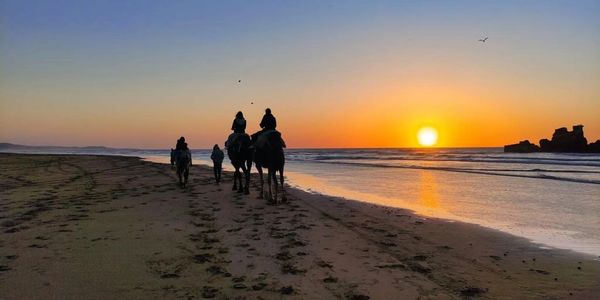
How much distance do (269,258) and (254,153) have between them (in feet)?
26.7

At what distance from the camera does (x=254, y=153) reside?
47.9 ft

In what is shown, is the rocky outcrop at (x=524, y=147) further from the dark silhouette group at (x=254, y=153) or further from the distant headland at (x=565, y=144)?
the dark silhouette group at (x=254, y=153)

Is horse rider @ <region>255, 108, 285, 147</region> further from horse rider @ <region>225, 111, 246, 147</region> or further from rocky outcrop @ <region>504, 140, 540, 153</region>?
rocky outcrop @ <region>504, 140, 540, 153</region>

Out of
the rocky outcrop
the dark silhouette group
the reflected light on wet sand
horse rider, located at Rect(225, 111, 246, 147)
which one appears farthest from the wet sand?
the rocky outcrop

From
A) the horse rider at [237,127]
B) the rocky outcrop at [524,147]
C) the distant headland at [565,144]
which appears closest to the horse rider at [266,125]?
the horse rider at [237,127]

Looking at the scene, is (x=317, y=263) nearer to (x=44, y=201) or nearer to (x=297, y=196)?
(x=297, y=196)

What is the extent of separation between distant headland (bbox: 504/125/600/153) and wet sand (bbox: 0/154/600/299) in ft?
297

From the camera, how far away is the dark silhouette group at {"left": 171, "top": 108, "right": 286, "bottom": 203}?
13.8m

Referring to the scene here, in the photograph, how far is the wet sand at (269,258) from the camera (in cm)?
525

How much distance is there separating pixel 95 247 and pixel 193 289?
2.98 m

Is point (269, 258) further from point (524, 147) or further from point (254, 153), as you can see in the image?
point (524, 147)

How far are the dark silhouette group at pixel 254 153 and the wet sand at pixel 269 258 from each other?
2640 mm

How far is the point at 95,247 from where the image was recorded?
7.28 m

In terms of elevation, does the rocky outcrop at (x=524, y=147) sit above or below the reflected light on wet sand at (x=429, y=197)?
above
